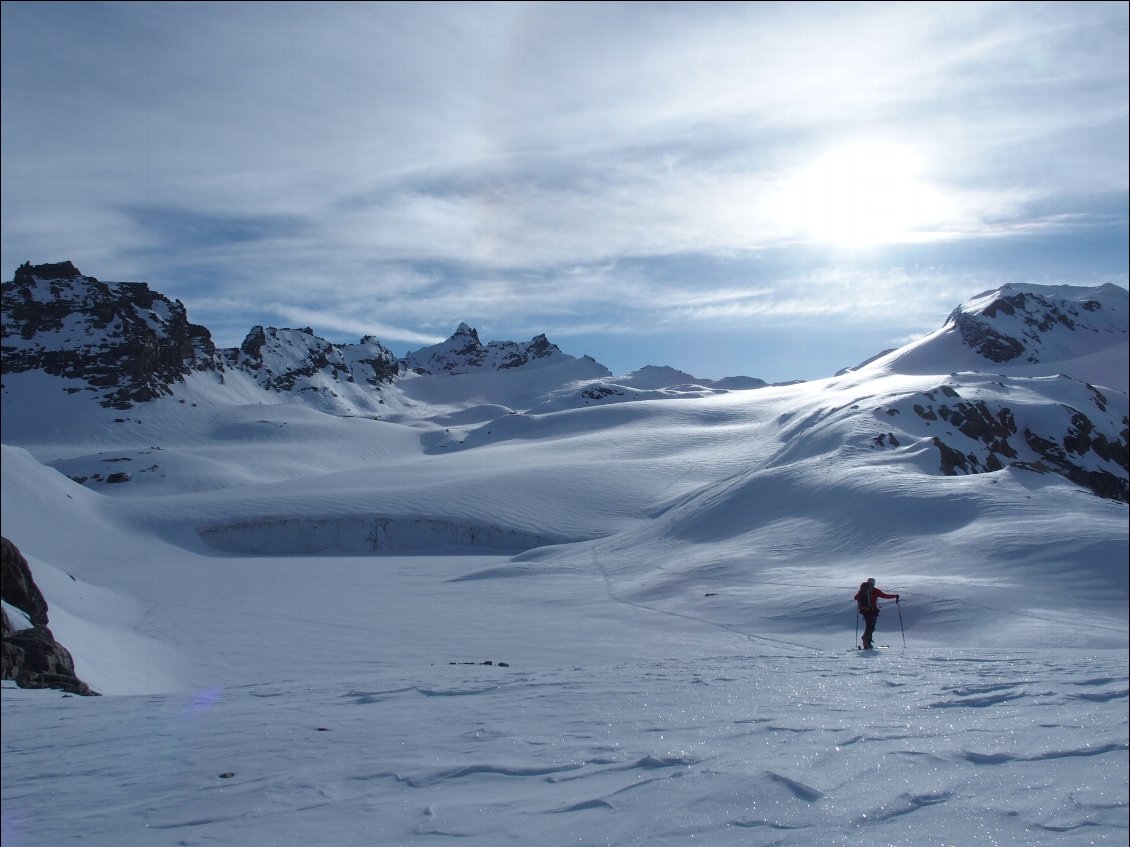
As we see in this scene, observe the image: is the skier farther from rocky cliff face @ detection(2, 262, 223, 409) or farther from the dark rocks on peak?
the dark rocks on peak

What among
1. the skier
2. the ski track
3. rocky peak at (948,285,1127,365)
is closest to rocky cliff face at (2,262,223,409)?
rocky peak at (948,285,1127,365)

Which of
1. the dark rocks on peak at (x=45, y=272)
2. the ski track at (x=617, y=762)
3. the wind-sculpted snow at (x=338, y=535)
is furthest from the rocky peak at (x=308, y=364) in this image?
the ski track at (x=617, y=762)

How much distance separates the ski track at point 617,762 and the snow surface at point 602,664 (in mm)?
37

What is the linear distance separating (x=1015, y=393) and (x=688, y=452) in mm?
23440

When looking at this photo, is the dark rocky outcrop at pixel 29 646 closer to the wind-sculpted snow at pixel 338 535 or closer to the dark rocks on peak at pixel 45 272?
the wind-sculpted snow at pixel 338 535

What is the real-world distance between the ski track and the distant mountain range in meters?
25.0

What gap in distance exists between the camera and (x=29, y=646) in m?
12.8

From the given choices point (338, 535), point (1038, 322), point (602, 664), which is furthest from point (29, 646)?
point (1038, 322)

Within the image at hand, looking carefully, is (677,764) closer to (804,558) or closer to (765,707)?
(765,707)

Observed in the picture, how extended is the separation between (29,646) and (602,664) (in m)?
9.20

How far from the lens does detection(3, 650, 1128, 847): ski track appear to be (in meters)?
5.14

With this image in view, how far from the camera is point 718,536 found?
2839cm

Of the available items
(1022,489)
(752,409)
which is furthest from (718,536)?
(752,409)

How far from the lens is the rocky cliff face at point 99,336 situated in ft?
332
